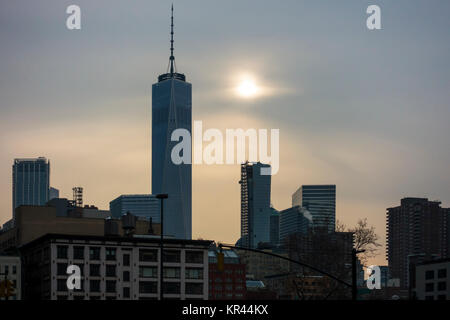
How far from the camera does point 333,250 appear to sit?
152000 millimetres

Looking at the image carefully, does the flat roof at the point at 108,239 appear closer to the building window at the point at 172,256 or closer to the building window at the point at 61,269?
the building window at the point at 172,256

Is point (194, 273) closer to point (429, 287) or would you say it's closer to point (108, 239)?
point (108, 239)

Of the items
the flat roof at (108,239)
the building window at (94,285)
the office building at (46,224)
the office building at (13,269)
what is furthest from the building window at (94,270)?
the office building at (46,224)

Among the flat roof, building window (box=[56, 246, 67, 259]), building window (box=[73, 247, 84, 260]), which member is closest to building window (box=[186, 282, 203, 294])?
the flat roof

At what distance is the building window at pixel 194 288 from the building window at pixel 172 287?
1880mm

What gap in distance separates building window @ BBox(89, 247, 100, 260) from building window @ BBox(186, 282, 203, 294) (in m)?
15.9

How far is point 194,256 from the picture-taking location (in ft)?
503

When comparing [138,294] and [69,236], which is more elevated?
[69,236]

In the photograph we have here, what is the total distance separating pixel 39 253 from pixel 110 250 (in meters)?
12.0

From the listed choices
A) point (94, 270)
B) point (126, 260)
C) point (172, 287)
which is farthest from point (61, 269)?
point (172, 287)

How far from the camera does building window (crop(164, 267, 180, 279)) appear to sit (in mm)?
149500

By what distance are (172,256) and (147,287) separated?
23.4ft
